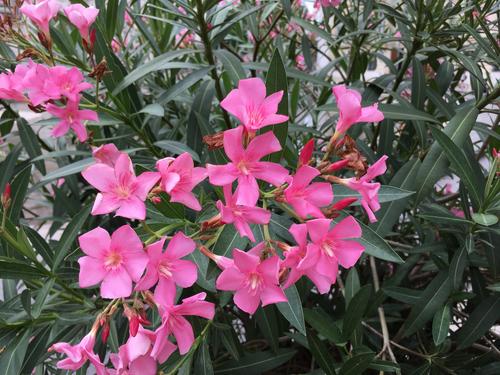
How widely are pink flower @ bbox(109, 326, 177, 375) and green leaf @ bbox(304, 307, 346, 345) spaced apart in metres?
0.40

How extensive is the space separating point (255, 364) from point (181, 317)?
1.54 ft

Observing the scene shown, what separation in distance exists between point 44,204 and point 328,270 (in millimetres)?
1524

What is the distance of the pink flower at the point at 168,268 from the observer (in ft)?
1.80

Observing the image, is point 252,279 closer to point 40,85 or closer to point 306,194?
point 306,194

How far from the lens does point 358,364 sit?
0.85 m

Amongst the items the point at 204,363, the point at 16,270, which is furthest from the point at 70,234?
the point at 204,363

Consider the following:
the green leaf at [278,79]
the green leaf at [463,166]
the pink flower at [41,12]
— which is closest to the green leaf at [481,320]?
the green leaf at [463,166]

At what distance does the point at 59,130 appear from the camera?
0.78 metres

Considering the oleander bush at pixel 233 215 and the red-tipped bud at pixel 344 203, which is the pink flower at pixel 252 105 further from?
the red-tipped bud at pixel 344 203

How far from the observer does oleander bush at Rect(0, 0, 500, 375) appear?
0.55 metres

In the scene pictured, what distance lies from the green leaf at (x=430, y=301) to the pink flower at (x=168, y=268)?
0.57m

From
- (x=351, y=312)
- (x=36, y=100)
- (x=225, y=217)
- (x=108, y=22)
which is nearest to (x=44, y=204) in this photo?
(x=108, y=22)

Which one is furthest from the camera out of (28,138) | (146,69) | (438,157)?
(28,138)

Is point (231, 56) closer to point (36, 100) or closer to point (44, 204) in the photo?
point (36, 100)
